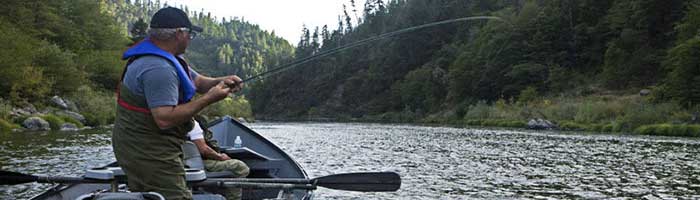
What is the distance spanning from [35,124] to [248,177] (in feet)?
82.8

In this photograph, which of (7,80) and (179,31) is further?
(7,80)

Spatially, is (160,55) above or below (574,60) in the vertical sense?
below

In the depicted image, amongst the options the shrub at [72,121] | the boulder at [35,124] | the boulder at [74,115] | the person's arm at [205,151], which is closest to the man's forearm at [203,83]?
the person's arm at [205,151]

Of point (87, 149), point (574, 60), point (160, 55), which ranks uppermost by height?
Answer: point (574, 60)

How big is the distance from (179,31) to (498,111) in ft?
→ 193

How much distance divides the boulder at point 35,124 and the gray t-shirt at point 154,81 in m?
29.9

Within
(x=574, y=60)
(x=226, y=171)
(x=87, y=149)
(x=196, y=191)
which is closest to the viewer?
(x=196, y=191)

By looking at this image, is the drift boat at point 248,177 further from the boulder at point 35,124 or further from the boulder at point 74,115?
the boulder at point 74,115

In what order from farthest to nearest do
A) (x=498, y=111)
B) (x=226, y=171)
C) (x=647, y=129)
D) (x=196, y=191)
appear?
(x=498, y=111) → (x=647, y=129) → (x=226, y=171) → (x=196, y=191)

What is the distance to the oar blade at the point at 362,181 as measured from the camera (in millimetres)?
6434

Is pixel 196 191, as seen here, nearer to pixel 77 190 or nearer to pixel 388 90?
pixel 77 190

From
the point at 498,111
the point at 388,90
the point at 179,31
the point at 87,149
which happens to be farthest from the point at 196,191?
the point at 388,90

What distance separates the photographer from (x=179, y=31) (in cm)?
449

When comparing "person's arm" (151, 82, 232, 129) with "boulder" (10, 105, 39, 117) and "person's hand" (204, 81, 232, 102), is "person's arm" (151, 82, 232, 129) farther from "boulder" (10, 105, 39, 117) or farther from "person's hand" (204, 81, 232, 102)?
"boulder" (10, 105, 39, 117)
